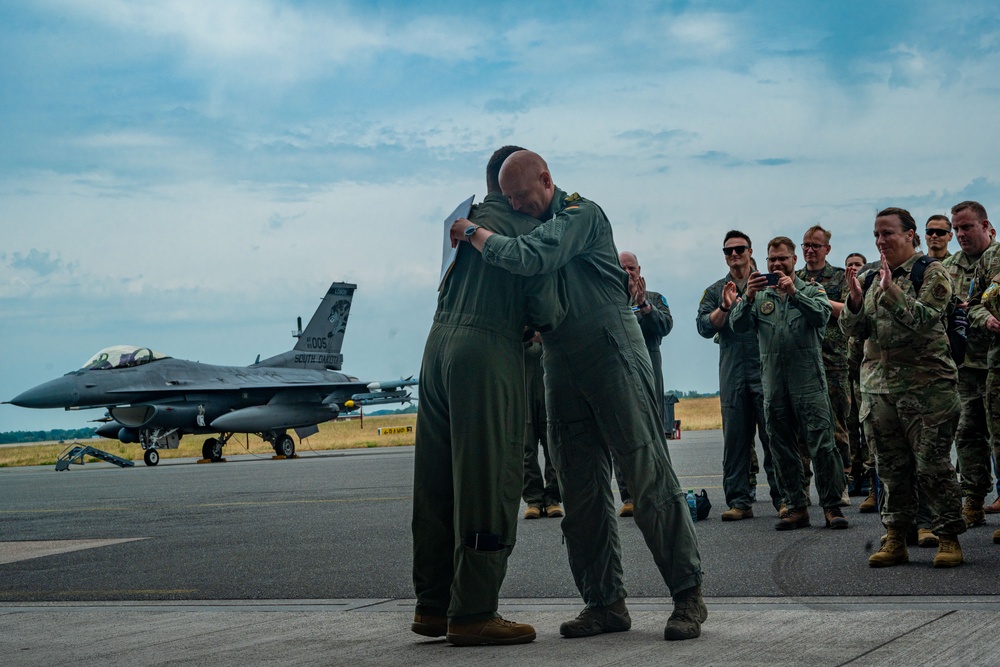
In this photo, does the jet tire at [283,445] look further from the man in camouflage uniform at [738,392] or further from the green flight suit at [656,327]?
A: the man in camouflage uniform at [738,392]

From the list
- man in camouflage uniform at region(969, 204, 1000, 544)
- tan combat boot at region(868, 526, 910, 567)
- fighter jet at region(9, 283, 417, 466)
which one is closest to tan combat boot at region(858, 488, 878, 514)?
man in camouflage uniform at region(969, 204, 1000, 544)

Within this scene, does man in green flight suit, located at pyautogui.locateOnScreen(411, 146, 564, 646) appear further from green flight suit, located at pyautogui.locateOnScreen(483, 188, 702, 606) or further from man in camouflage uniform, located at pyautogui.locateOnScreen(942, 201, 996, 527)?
man in camouflage uniform, located at pyautogui.locateOnScreen(942, 201, 996, 527)

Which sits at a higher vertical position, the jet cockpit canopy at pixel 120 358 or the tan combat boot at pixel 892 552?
the jet cockpit canopy at pixel 120 358

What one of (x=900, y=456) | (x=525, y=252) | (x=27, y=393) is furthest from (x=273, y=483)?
(x=27, y=393)

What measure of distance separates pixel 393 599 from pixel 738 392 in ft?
13.6

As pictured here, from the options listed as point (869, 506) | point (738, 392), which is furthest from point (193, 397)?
point (869, 506)

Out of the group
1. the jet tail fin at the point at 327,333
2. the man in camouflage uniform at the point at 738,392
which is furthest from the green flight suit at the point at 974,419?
the jet tail fin at the point at 327,333

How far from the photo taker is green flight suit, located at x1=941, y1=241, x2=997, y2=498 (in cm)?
757

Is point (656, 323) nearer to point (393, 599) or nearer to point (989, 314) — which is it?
point (989, 314)

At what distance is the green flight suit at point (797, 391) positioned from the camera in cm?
802

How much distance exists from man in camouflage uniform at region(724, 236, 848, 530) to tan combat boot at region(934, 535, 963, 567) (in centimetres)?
184

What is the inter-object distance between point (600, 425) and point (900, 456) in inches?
96.1

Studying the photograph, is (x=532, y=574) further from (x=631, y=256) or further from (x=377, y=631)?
(x=631, y=256)

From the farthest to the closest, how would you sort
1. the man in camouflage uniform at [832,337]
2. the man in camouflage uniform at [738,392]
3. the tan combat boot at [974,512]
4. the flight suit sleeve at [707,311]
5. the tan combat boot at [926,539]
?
the man in camouflage uniform at [832,337]
the flight suit sleeve at [707,311]
the man in camouflage uniform at [738,392]
the tan combat boot at [974,512]
the tan combat boot at [926,539]
